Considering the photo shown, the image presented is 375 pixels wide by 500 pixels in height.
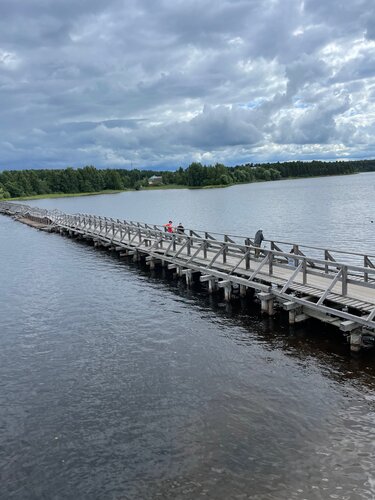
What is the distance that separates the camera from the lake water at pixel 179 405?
8.95 metres

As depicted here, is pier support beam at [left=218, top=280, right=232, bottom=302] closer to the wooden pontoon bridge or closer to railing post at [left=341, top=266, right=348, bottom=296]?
the wooden pontoon bridge

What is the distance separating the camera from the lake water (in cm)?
895

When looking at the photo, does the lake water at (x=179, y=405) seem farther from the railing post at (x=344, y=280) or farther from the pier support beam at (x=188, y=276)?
the pier support beam at (x=188, y=276)

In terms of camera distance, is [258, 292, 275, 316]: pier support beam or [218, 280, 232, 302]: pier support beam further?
[218, 280, 232, 302]: pier support beam

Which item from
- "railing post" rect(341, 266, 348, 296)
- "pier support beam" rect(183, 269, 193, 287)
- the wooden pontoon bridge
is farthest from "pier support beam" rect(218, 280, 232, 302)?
"railing post" rect(341, 266, 348, 296)

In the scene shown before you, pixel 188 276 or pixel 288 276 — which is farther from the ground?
pixel 288 276

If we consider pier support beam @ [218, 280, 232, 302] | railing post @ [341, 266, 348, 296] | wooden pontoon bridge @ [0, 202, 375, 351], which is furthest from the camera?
pier support beam @ [218, 280, 232, 302]

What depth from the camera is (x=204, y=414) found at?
1127 cm

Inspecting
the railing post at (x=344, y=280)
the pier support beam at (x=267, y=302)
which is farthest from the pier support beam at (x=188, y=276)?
the railing post at (x=344, y=280)

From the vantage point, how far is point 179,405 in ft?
38.8

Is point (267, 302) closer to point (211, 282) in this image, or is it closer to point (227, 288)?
point (227, 288)

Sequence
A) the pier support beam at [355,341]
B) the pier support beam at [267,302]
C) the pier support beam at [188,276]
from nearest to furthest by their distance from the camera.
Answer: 1. the pier support beam at [355,341]
2. the pier support beam at [267,302]
3. the pier support beam at [188,276]

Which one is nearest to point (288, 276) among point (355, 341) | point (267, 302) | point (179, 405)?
point (267, 302)

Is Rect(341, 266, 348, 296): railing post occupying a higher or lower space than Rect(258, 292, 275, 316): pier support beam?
higher
